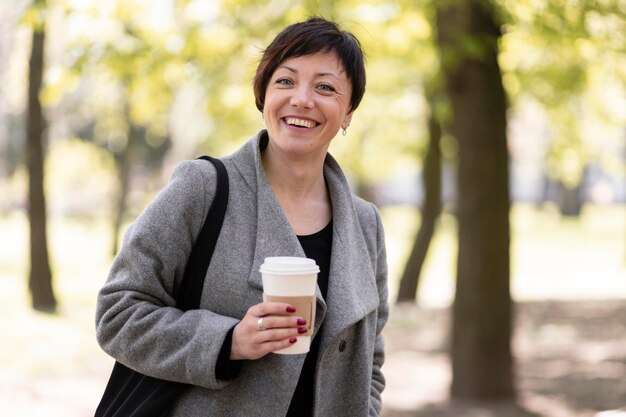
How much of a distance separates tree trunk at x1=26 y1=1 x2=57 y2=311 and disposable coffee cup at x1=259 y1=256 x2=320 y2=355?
12.0 metres

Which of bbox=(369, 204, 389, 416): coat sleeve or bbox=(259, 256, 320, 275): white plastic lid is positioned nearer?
bbox=(259, 256, 320, 275): white plastic lid

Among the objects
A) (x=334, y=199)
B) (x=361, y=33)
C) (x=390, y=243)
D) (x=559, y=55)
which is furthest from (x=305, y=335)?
(x=390, y=243)

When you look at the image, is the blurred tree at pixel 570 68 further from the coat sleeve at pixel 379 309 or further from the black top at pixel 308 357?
the black top at pixel 308 357

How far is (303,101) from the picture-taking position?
2.35 m

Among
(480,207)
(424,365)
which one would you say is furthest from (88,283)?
(480,207)

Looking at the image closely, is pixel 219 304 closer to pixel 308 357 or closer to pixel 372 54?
pixel 308 357

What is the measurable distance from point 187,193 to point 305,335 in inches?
19.4

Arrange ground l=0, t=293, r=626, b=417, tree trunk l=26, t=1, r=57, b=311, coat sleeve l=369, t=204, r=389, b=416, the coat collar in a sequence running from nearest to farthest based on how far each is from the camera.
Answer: the coat collar
coat sleeve l=369, t=204, r=389, b=416
ground l=0, t=293, r=626, b=417
tree trunk l=26, t=1, r=57, b=311

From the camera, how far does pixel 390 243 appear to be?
33.2m

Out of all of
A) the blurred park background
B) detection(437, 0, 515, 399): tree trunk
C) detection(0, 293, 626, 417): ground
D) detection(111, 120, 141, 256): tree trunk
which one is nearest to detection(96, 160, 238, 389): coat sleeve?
the blurred park background

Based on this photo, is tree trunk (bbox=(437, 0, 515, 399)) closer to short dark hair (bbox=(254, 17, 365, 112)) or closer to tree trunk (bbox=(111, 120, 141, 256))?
short dark hair (bbox=(254, 17, 365, 112))

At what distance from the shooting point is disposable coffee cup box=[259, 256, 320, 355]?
78.4 inches

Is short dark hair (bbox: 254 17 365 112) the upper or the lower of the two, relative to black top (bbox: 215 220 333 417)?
upper

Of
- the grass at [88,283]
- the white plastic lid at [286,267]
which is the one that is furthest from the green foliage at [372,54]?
the grass at [88,283]
